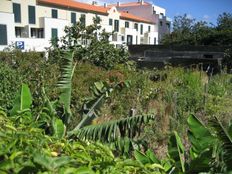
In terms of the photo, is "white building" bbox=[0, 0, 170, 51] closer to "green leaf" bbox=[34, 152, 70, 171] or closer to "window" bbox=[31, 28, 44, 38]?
"window" bbox=[31, 28, 44, 38]

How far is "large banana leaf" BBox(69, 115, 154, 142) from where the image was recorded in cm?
370

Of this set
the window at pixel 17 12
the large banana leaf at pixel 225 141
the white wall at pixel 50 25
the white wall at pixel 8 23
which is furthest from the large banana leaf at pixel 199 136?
the window at pixel 17 12

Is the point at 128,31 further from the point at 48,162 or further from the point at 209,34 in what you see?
the point at 48,162

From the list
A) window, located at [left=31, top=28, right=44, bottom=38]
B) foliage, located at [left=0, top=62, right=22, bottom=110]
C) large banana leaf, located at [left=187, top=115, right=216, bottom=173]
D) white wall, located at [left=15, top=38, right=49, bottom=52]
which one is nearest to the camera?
large banana leaf, located at [left=187, top=115, right=216, bottom=173]

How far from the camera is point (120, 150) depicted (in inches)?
144

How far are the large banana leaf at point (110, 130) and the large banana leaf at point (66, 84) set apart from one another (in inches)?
23.1

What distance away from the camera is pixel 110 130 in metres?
3.77

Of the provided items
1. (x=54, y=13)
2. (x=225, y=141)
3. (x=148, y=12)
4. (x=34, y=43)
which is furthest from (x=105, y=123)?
(x=148, y=12)

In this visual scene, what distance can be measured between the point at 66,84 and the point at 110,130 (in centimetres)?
101

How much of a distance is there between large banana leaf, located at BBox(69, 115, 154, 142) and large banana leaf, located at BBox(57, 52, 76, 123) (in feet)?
1.92

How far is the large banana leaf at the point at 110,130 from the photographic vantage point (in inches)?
146

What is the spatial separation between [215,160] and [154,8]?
82254mm

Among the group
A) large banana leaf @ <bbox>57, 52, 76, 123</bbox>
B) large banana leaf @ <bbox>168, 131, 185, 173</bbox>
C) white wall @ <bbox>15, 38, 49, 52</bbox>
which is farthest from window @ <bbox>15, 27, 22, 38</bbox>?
large banana leaf @ <bbox>168, 131, 185, 173</bbox>

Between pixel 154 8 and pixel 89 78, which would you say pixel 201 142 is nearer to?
pixel 89 78
